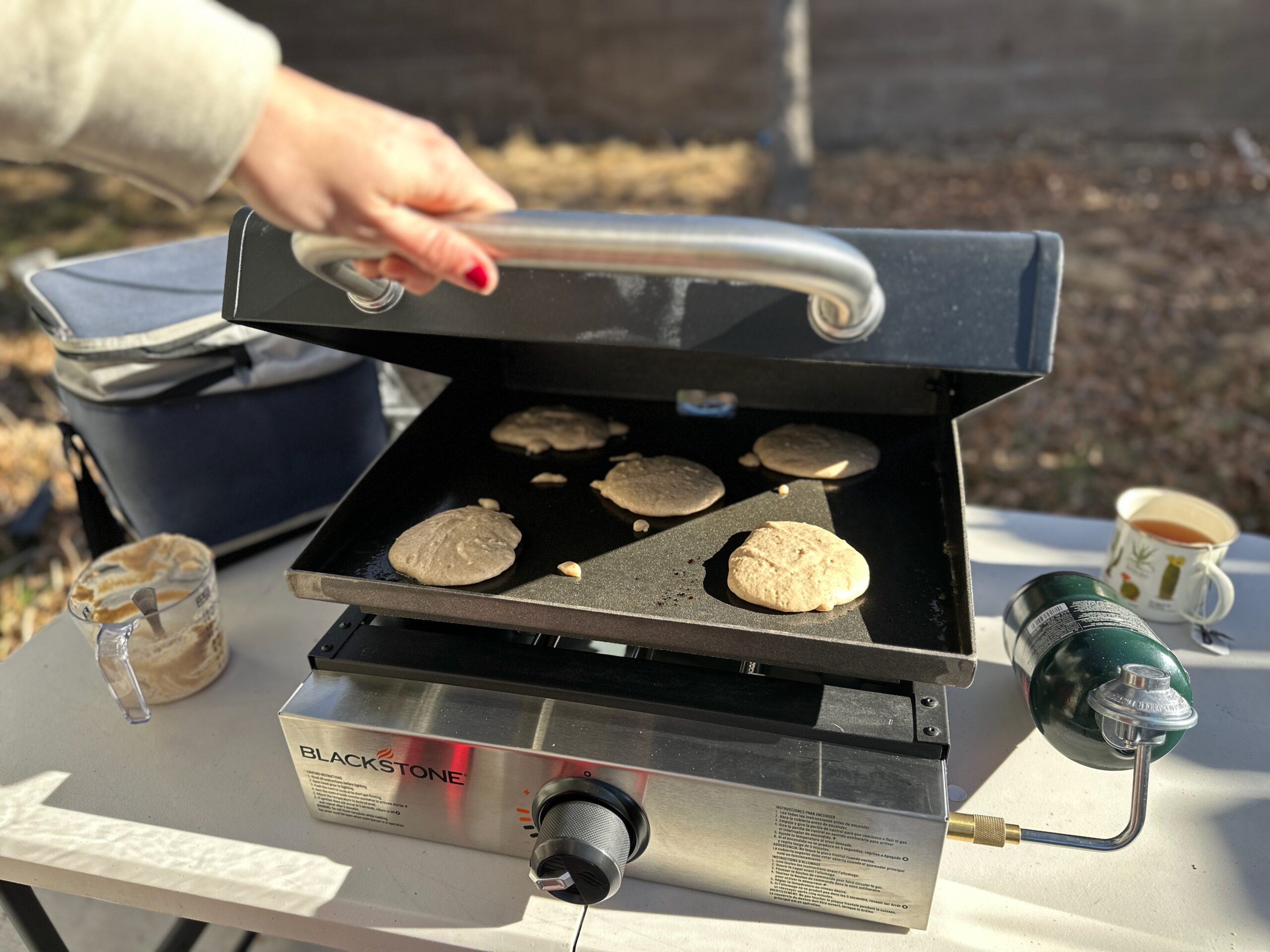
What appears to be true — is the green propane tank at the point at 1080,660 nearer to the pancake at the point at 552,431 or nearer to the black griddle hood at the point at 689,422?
the black griddle hood at the point at 689,422

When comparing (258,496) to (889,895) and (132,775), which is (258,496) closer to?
(132,775)

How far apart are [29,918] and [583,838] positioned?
980 mm

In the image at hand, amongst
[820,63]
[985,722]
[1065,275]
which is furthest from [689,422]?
[820,63]

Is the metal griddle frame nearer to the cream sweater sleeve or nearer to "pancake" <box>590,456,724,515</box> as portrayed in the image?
"pancake" <box>590,456,724,515</box>

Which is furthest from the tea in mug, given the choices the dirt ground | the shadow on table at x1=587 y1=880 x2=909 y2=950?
the dirt ground

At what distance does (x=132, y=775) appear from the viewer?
125 centimetres

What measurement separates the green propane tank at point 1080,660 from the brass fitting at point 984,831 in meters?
0.16

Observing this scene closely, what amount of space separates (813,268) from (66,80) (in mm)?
562

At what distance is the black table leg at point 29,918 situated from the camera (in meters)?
1.23

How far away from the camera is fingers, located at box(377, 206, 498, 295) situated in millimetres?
670

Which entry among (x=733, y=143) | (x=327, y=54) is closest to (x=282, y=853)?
(x=733, y=143)

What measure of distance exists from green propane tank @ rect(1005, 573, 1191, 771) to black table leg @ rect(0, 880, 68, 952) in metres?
1.49

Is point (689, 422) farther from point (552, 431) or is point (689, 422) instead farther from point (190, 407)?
point (190, 407)

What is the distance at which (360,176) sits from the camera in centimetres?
65
